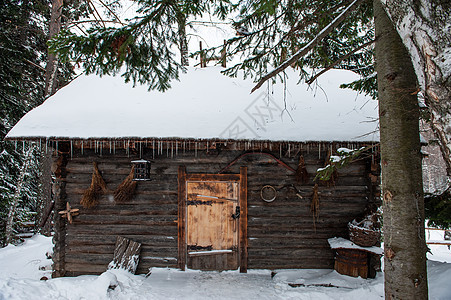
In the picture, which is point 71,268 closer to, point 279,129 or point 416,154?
point 279,129

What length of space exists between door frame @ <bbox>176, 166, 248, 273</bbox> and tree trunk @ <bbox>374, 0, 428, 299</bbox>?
3.17m

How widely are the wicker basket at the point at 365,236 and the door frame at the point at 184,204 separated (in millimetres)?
2188

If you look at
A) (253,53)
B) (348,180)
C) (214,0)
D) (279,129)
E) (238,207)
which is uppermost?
(214,0)

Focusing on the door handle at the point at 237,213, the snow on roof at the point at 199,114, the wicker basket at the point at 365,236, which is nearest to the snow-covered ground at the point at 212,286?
the wicker basket at the point at 365,236

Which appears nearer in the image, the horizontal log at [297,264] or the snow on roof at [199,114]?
the snow on roof at [199,114]

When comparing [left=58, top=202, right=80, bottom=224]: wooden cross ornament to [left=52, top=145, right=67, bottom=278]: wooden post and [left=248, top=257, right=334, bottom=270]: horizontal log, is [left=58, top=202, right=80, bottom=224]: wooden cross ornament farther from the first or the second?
[left=248, top=257, right=334, bottom=270]: horizontal log

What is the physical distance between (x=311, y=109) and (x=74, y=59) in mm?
4862

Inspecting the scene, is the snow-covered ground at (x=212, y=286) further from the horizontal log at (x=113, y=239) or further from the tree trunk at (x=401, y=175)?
the tree trunk at (x=401, y=175)

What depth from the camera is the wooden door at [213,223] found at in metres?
5.66

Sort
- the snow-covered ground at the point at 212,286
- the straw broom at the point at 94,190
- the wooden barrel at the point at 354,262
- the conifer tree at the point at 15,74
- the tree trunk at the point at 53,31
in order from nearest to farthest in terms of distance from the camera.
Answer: the snow-covered ground at the point at 212,286
the wooden barrel at the point at 354,262
the straw broom at the point at 94,190
the conifer tree at the point at 15,74
the tree trunk at the point at 53,31

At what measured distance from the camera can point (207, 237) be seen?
5688 mm

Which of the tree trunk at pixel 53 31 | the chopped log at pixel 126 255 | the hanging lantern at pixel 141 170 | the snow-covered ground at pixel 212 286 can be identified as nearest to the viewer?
the snow-covered ground at pixel 212 286

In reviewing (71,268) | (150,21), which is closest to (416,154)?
(150,21)

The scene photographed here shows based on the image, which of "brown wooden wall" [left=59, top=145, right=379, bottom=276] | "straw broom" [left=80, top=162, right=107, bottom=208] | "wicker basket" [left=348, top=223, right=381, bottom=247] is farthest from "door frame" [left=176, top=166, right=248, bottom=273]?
"wicker basket" [left=348, top=223, right=381, bottom=247]
